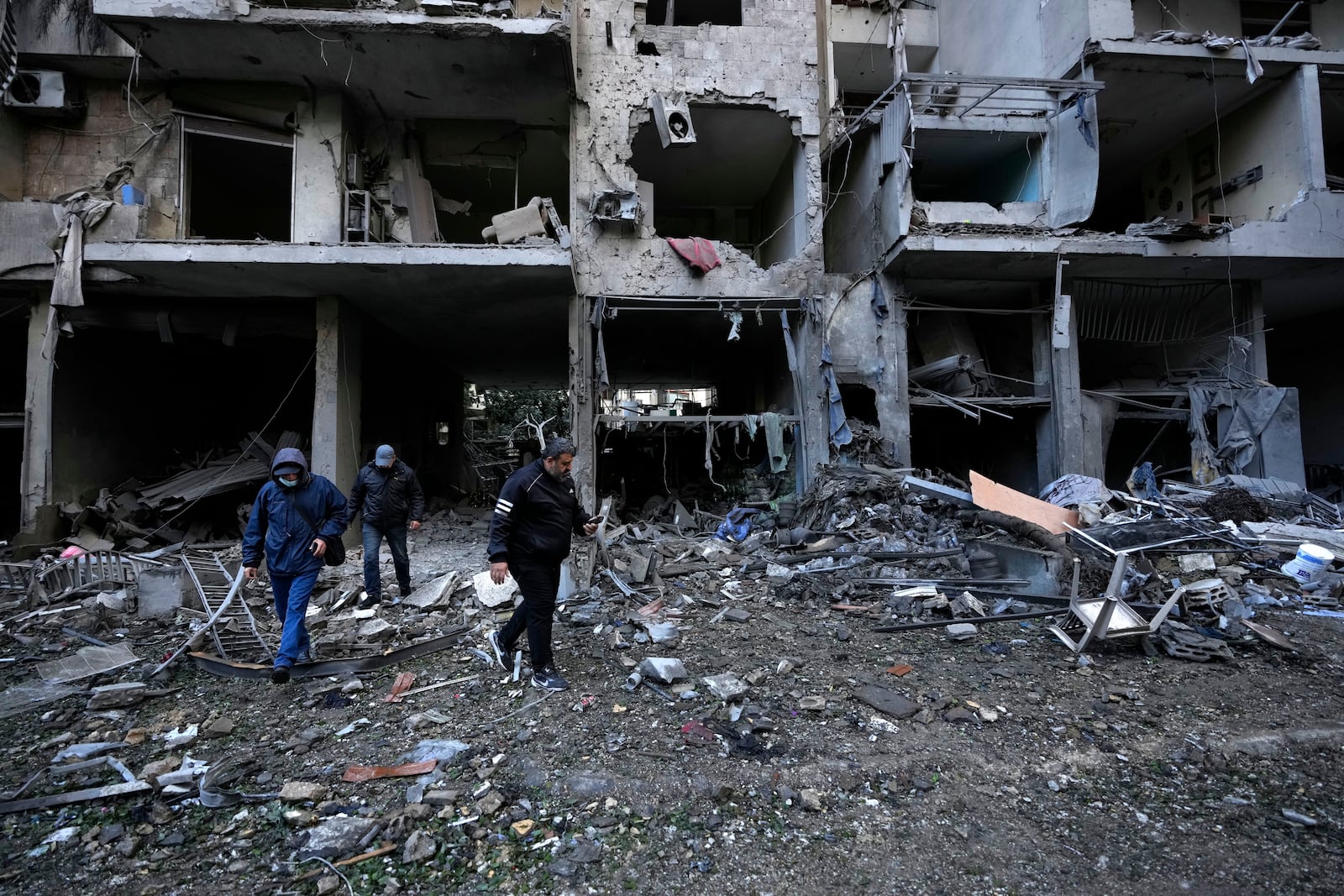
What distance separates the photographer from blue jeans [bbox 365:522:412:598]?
615 centimetres

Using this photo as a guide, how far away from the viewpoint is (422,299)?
380 inches

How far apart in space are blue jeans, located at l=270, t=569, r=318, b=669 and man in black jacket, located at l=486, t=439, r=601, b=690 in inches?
58.0

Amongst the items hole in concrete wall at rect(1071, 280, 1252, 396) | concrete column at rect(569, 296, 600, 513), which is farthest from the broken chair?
hole in concrete wall at rect(1071, 280, 1252, 396)

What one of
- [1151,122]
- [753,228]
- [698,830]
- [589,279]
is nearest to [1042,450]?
[1151,122]

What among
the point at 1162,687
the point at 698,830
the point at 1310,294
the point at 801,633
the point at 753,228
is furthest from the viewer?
the point at 753,228

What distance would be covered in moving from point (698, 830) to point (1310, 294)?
17.0m

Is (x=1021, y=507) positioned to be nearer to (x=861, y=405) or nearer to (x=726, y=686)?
(x=861, y=405)

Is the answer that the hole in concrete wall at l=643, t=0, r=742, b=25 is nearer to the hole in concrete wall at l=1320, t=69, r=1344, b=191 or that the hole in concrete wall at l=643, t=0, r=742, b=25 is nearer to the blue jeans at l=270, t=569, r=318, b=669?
the hole in concrete wall at l=1320, t=69, r=1344, b=191

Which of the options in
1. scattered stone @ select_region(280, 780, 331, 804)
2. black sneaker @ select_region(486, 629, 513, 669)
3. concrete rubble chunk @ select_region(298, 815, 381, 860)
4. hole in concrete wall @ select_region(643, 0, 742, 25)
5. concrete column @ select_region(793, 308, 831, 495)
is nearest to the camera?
concrete rubble chunk @ select_region(298, 815, 381, 860)

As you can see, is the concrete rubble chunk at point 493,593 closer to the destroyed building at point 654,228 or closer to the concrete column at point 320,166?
the destroyed building at point 654,228

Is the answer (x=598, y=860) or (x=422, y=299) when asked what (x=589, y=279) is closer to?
(x=422, y=299)

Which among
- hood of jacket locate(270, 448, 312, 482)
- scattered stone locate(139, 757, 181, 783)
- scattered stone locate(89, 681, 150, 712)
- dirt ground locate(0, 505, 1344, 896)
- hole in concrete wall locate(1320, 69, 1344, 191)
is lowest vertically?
dirt ground locate(0, 505, 1344, 896)

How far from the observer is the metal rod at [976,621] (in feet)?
17.3

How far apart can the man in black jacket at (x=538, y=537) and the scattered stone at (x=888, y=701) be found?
2085 mm
